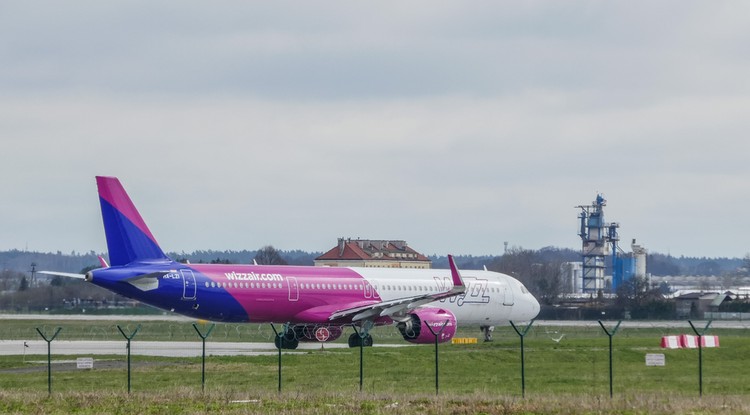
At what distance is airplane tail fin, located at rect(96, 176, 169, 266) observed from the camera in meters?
49.5

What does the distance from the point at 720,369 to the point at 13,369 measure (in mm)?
22196

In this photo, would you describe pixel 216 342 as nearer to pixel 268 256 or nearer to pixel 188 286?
pixel 188 286

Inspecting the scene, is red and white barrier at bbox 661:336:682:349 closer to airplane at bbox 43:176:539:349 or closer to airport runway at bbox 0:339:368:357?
airplane at bbox 43:176:539:349

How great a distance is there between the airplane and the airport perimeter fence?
135 cm

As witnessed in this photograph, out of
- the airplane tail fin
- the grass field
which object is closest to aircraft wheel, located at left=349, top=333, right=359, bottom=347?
the grass field

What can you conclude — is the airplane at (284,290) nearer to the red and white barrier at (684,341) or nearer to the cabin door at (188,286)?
the cabin door at (188,286)

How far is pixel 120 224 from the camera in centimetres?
4962

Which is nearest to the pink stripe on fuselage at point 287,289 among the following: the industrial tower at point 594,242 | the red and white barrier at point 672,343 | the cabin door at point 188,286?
the cabin door at point 188,286

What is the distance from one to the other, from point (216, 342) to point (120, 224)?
11153mm

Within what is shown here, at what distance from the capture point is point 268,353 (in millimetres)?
50469

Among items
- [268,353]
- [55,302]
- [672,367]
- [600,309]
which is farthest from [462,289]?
[55,302]

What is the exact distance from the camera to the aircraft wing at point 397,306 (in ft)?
170

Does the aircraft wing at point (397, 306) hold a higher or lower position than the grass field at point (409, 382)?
higher

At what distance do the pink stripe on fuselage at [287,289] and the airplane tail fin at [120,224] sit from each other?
8.06 ft
